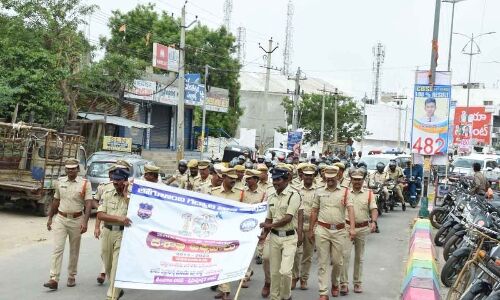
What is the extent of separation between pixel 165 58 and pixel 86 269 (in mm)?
17259

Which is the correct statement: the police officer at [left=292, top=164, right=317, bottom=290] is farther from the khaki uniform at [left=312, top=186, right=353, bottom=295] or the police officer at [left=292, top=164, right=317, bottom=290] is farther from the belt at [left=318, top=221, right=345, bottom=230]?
the belt at [left=318, top=221, right=345, bottom=230]

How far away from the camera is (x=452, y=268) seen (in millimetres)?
8352

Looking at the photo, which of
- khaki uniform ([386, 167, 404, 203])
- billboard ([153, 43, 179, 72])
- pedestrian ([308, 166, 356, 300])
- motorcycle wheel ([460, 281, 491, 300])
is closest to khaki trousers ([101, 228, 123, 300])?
pedestrian ([308, 166, 356, 300])

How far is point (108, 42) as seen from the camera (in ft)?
133

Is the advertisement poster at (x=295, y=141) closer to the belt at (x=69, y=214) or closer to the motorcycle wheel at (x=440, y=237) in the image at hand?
the motorcycle wheel at (x=440, y=237)

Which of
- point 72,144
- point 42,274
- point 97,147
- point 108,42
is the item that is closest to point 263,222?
point 42,274

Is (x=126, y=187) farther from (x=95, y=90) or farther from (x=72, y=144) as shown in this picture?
(x=95, y=90)

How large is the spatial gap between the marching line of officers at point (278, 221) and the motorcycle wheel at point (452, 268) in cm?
116

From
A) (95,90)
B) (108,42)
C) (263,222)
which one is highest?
(108,42)

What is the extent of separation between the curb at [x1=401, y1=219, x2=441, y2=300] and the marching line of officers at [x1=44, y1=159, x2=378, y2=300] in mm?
841

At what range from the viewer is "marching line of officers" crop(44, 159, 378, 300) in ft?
24.1

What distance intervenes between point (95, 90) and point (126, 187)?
64.6 feet

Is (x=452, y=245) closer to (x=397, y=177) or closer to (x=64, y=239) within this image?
(x=64, y=239)

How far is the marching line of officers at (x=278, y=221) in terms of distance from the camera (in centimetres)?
734
